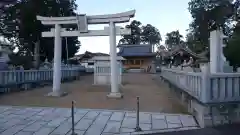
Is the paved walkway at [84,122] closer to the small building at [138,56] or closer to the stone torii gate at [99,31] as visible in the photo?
the stone torii gate at [99,31]

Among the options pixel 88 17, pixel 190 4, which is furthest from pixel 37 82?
pixel 190 4

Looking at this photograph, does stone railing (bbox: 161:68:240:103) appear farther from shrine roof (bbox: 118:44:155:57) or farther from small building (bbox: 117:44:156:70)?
shrine roof (bbox: 118:44:155:57)

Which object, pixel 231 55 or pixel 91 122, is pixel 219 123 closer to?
pixel 91 122

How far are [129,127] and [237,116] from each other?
2.98m

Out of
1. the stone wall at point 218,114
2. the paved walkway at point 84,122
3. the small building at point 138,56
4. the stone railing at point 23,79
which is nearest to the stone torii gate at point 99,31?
the stone railing at point 23,79

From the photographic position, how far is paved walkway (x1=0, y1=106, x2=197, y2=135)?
644cm

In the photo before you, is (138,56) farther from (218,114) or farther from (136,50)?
(218,114)

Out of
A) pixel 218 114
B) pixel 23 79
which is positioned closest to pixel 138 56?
pixel 23 79

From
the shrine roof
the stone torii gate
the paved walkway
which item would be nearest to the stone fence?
the paved walkway

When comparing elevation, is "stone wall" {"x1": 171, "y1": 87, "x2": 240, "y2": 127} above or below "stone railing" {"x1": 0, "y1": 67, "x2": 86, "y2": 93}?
below

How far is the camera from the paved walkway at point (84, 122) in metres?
6.44

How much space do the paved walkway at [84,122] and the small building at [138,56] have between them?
39100 millimetres

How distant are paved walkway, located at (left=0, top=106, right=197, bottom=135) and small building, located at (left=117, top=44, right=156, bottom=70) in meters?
39.1

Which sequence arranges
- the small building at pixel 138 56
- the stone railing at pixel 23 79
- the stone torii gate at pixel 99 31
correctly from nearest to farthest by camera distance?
the stone torii gate at pixel 99 31, the stone railing at pixel 23 79, the small building at pixel 138 56
